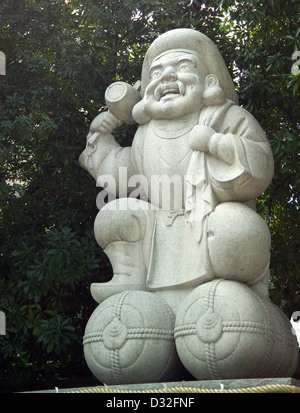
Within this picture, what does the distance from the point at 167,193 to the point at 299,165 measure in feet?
6.15

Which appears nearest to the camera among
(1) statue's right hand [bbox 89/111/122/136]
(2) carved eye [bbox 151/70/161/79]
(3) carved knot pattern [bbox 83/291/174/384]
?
(3) carved knot pattern [bbox 83/291/174/384]

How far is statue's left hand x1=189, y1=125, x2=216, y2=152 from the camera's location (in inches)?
202

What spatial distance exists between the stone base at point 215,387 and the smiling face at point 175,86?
2.23 metres

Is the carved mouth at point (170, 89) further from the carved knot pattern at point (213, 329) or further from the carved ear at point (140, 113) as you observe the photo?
the carved knot pattern at point (213, 329)

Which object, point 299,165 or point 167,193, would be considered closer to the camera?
point 167,193

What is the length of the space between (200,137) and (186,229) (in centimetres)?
72

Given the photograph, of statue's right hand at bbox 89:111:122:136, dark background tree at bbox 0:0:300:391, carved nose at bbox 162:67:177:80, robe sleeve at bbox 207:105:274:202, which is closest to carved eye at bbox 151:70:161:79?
carved nose at bbox 162:67:177:80

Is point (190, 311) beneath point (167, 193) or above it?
beneath

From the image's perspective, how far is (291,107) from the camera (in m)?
7.48

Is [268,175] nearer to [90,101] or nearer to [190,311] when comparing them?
[190,311]

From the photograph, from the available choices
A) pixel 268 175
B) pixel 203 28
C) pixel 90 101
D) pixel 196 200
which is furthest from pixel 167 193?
pixel 203 28

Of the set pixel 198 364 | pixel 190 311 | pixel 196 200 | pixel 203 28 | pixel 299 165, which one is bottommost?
pixel 198 364

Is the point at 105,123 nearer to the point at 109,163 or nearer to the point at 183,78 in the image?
the point at 109,163

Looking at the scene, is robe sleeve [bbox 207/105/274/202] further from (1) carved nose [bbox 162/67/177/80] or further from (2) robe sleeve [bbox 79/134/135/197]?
(2) robe sleeve [bbox 79/134/135/197]
